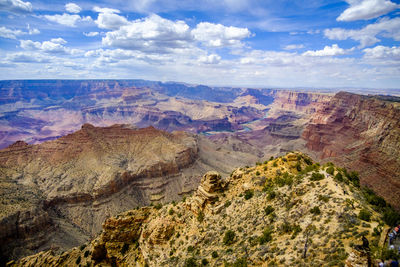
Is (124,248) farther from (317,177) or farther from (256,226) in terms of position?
(317,177)

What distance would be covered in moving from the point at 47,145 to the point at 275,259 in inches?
4113

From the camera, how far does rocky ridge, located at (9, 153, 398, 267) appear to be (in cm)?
1455

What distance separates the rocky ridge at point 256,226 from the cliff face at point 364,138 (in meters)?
48.3

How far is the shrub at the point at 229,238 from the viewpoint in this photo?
68.1 feet

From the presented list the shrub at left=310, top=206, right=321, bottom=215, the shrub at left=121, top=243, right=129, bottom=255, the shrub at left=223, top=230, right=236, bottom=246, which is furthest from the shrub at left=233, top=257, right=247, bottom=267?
the shrub at left=121, top=243, right=129, bottom=255

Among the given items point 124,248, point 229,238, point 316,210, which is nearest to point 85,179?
point 124,248

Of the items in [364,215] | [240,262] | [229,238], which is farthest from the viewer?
[229,238]

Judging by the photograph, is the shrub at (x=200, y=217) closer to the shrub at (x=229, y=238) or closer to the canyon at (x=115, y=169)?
the shrub at (x=229, y=238)

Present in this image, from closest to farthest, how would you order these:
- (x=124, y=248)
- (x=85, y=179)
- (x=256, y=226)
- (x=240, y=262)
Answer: (x=240, y=262) → (x=256, y=226) → (x=124, y=248) → (x=85, y=179)

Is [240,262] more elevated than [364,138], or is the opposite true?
[240,262]

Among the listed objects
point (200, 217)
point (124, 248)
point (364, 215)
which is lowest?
point (124, 248)

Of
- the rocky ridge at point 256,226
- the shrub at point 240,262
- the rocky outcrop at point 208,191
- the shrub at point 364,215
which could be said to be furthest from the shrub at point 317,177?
the rocky outcrop at point 208,191

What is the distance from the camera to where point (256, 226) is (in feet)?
67.0

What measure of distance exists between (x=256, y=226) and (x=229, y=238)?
2.85 metres
